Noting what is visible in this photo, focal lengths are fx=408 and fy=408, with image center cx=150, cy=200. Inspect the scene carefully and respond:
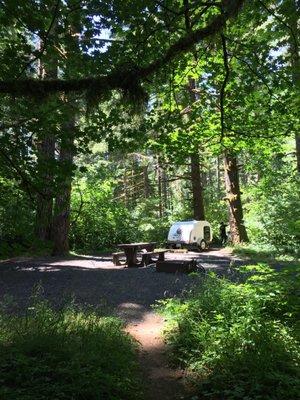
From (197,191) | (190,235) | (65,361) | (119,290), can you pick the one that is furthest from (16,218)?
(197,191)

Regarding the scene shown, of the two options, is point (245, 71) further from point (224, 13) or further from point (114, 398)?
point (114, 398)

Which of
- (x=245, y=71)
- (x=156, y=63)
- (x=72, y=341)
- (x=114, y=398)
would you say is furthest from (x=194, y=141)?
(x=114, y=398)

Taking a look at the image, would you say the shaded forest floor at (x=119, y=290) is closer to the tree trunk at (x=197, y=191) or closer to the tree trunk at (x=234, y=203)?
the tree trunk at (x=234, y=203)

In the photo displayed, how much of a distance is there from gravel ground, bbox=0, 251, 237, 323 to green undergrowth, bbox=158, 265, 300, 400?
4.43ft

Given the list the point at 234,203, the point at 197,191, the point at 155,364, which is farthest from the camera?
the point at 197,191

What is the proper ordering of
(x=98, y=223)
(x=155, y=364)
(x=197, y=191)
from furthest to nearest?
(x=197, y=191), (x=98, y=223), (x=155, y=364)

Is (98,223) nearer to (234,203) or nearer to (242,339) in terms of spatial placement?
(234,203)

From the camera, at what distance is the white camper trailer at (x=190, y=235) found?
1966 centimetres

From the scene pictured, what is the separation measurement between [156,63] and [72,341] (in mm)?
3576

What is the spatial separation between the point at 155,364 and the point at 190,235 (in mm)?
14249

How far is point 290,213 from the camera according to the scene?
14414 millimetres

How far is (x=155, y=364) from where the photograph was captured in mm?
5461

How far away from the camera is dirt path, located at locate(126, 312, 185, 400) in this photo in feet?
15.1

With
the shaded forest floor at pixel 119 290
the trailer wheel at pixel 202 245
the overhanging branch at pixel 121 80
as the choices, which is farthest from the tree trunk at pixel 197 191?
the overhanging branch at pixel 121 80
